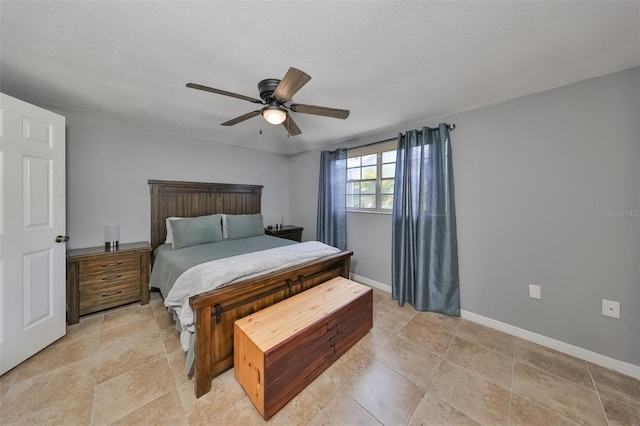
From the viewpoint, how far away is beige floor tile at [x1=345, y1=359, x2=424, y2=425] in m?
1.35

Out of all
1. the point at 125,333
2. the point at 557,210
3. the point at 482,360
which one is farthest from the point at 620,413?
the point at 125,333

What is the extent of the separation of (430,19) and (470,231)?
6.54 feet

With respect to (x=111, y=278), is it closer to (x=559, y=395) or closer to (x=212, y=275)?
(x=212, y=275)

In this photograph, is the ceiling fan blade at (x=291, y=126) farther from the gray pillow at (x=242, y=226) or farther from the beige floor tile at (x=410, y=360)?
the beige floor tile at (x=410, y=360)

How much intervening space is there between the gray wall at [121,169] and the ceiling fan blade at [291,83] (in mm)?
2413

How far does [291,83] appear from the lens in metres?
1.43

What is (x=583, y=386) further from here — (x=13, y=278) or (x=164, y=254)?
(x=13, y=278)

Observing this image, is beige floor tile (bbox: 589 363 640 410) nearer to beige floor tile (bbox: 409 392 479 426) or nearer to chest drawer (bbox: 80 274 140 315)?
beige floor tile (bbox: 409 392 479 426)

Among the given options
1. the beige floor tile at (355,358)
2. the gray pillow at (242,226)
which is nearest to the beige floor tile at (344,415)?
the beige floor tile at (355,358)

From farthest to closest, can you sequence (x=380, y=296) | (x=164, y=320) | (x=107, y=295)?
(x=380, y=296)
(x=107, y=295)
(x=164, y=320)

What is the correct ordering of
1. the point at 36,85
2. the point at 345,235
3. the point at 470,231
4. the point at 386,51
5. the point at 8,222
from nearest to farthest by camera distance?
the point at 386,51
the point at 8,222
the point at 36,85
the point at 470,231
the point at 345,235

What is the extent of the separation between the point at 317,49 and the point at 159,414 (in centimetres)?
243

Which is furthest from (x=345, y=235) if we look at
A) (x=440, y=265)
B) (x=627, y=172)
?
(x=627, y=172)

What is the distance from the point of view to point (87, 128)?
2.59m
